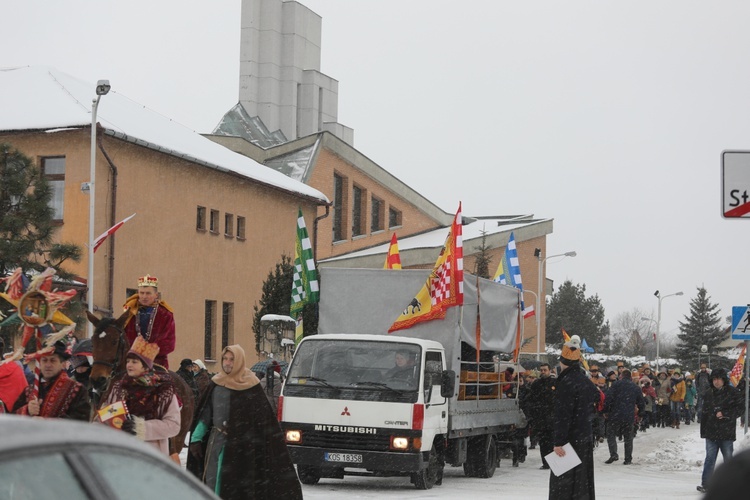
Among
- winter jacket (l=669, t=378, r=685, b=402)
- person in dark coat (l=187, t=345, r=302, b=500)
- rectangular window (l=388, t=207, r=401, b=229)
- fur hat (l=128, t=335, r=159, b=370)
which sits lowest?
winter jacket (l=669, t=378, r=685, b=402)

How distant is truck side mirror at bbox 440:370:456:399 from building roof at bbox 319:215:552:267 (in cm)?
3100

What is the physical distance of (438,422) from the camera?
17594mm

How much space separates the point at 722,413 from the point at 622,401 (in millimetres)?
8037

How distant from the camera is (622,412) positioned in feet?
87.0

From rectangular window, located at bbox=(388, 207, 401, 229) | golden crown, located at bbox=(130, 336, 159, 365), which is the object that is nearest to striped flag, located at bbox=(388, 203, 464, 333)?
golden crown, located at bbox=(130, 336, 159, 365)

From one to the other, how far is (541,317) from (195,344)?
32.9 m

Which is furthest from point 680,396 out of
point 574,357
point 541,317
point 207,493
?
point 207,493

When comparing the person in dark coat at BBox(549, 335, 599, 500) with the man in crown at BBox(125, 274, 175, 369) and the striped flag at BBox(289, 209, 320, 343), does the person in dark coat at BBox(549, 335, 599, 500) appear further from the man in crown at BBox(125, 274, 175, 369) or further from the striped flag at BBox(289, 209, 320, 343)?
the striped flag at BBox(289, 209, 320, 343)

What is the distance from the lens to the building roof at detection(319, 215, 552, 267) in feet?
174

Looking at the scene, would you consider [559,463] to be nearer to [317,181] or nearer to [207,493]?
[207,493]

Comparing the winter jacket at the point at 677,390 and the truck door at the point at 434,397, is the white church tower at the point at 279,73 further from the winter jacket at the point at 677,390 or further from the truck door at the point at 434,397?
the truck door at the point at 434,397

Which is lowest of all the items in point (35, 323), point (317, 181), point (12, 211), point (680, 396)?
point (680, 396)

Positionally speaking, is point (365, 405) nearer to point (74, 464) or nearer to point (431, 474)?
point (431, 474)

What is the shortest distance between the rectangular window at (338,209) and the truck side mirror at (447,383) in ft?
128
